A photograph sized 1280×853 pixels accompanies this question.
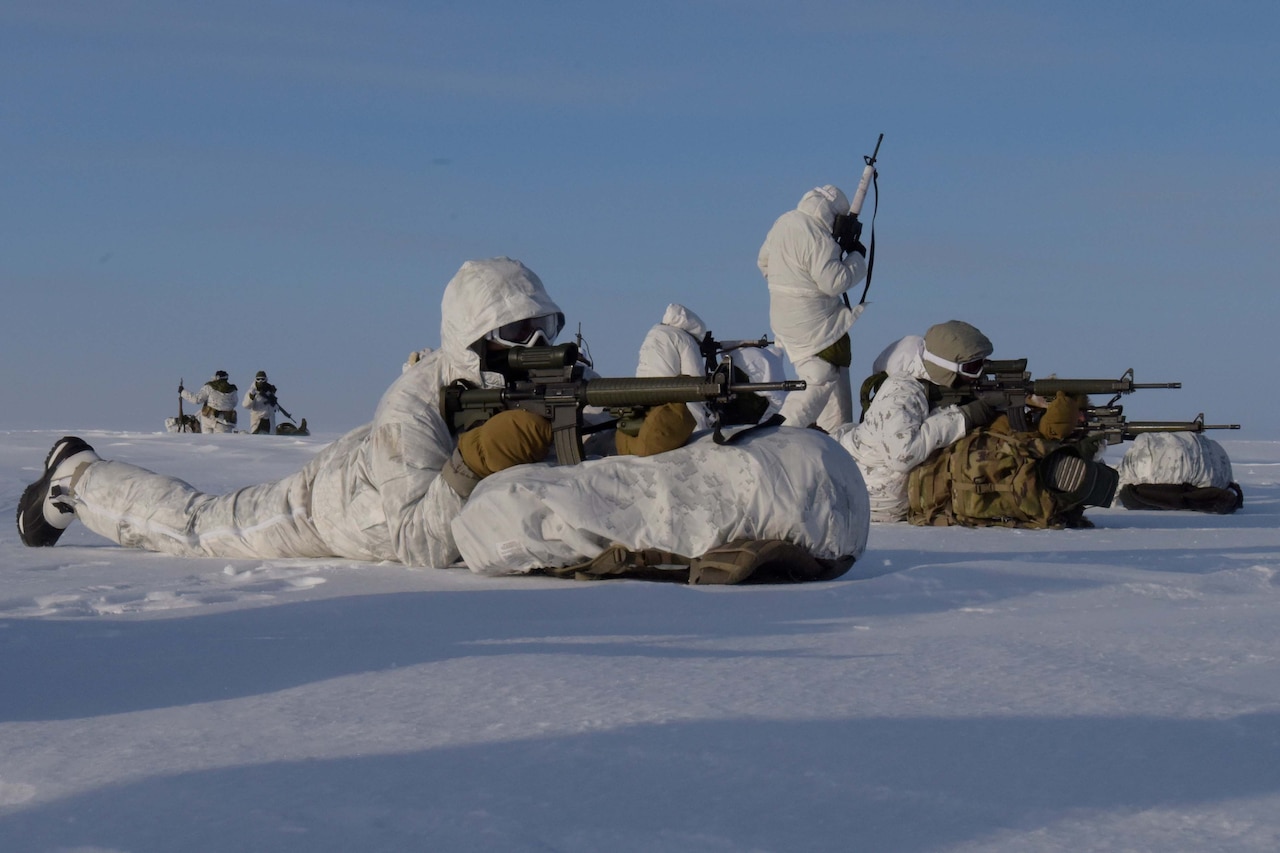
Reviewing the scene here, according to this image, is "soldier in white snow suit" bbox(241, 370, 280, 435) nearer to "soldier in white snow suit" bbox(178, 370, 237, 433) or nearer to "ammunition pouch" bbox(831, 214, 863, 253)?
"soldier in white snow suit" bbox(178, 370, 237, 433)

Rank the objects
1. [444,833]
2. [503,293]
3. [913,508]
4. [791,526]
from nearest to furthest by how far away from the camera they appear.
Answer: [444,833] < [791,526] < [503,293] < [913,508]

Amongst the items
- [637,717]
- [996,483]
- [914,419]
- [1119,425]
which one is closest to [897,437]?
[914,419]

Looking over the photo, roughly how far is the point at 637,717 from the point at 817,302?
286 inches

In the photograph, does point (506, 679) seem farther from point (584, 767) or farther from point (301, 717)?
point (584, 767)

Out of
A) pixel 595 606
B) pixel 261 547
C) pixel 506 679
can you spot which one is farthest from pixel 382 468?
pixel 506 679

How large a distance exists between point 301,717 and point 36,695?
1.81 feet

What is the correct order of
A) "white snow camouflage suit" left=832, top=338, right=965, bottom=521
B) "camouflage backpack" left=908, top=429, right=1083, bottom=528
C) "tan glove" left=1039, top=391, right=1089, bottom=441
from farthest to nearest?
"tan glove" left=1039, top=391, right=1089, bottom=441 < "white snow camouflage suit" left=832, top=338, right=965, bottom=521 < "camouflage backpack" left=908, top=429, right=1083, bottom=528

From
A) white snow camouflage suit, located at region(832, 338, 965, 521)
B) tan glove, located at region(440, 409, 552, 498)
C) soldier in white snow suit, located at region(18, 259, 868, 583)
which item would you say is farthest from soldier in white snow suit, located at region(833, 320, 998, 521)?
tan glove, located at region(440, 409, 552, 498)

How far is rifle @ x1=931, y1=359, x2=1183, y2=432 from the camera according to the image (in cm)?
712

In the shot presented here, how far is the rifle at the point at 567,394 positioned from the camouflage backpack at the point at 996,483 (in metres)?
2.52

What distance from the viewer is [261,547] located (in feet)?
16.6

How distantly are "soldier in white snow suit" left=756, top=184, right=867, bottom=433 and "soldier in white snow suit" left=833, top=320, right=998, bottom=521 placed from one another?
189cm

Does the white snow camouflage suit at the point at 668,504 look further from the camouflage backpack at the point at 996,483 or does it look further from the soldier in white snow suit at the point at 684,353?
the soldier in white snow suit at the point at 684,353

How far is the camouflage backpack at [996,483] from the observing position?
6594 millimetres
